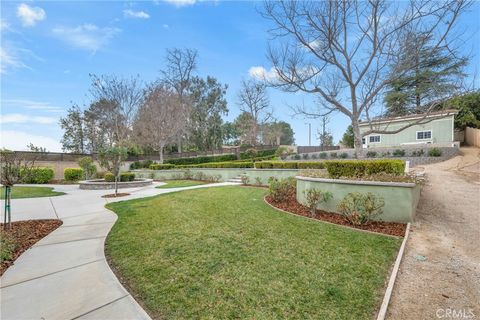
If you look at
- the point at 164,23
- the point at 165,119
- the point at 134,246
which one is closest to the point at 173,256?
the point at 134,246

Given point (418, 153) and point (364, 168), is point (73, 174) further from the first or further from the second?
point (418, 153)

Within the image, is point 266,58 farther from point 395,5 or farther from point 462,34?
Result: point 462,34

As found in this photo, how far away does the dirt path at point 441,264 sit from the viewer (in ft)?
8.35

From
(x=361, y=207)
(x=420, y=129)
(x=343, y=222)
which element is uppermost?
(x=420, y=129)

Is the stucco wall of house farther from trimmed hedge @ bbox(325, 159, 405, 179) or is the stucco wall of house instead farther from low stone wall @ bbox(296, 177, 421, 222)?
low stone wall @ bbox(296, 177, 421, 222)

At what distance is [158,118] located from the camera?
25.0 m

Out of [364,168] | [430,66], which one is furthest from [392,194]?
[430,66]

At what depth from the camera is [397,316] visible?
2.40 metres

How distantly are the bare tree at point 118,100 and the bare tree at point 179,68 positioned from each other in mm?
6270

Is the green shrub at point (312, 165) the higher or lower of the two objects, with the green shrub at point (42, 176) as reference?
higher

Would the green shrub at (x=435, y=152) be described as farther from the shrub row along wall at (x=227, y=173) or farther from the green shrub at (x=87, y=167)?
the green shrub at (x=87, y=167)

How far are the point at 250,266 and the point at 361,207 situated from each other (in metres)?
3.23

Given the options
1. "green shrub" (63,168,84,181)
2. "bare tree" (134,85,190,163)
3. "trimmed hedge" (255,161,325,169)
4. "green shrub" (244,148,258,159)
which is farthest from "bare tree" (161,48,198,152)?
"trimmed hedge" (255,161,325,169)

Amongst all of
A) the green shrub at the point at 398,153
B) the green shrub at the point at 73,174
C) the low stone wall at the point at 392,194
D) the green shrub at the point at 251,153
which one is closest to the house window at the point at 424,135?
the green shrub at the point at 398,153
